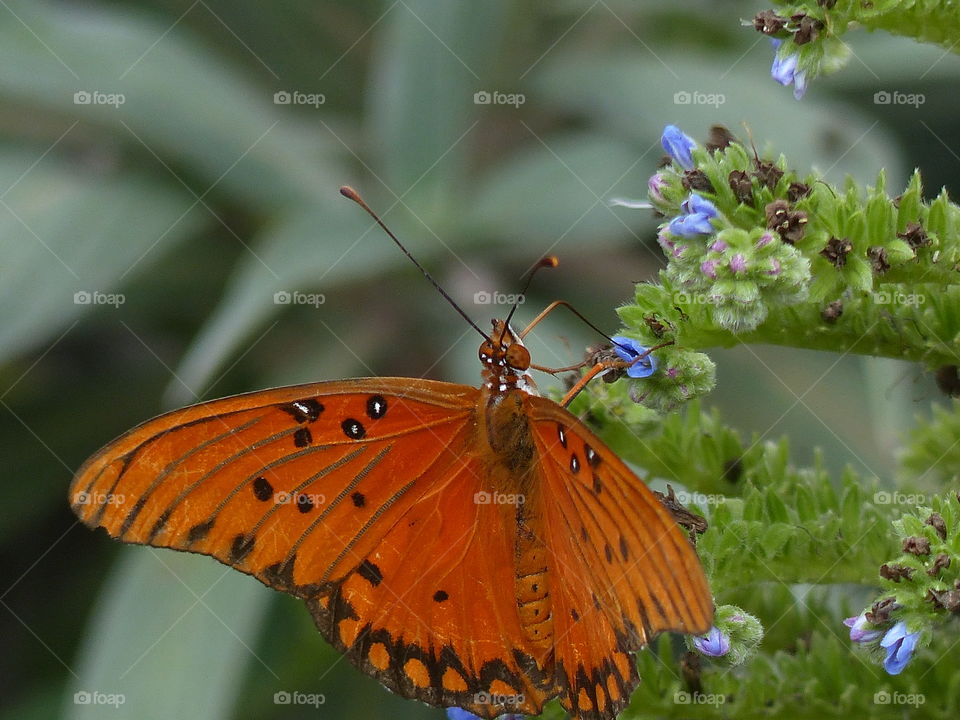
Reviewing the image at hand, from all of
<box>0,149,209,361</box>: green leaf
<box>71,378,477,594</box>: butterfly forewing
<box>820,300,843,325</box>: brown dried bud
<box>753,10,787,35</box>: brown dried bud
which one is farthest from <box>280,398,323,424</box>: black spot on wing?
<box>0,149,209,361</box>: green leaf

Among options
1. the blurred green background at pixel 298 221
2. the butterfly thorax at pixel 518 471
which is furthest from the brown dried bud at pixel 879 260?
the blurred green background at pixel 298 221

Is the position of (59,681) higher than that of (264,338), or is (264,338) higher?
(264,338)

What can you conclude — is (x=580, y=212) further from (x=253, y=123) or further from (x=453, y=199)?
(x=253, y=123)

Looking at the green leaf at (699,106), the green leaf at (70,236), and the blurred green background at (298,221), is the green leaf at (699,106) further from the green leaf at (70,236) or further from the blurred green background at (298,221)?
the green leaf at (70,236)

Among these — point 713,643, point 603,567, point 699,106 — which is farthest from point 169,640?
point 699,106

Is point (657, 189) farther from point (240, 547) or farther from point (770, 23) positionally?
point (240, 547)

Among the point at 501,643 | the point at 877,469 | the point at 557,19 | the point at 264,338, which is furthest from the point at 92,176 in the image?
the point at 877,469

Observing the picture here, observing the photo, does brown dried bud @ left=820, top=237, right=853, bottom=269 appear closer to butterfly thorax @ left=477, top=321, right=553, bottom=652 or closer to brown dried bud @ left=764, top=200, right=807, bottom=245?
brown dried bud @ left=764, top=200, right=807, bottom=245
